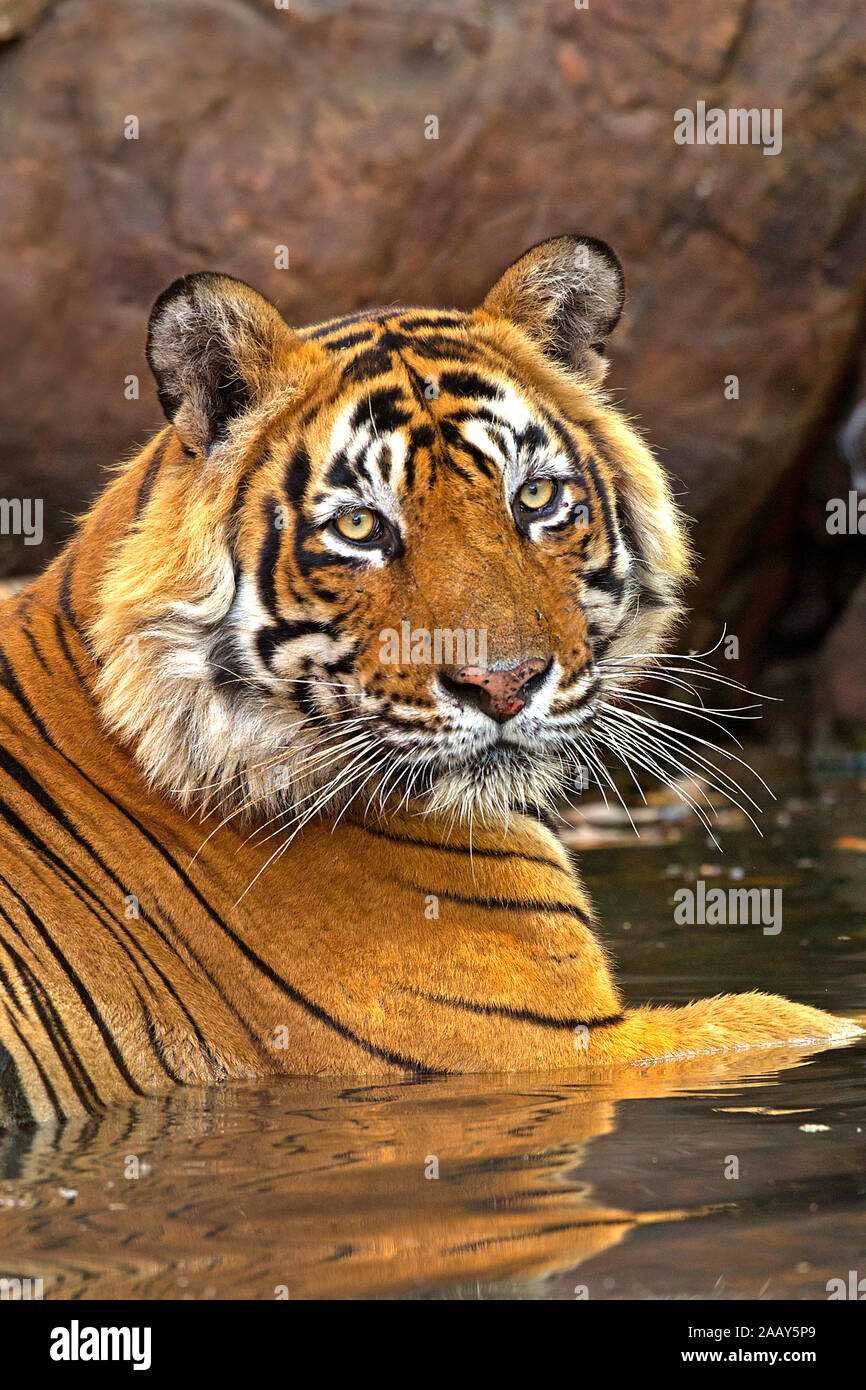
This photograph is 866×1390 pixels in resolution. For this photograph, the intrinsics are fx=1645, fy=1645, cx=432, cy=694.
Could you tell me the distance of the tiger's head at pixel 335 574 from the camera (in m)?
3.20

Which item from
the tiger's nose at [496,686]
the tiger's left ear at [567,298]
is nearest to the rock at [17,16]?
the tiger's left ear at [567,298]

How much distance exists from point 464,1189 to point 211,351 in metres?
1.74

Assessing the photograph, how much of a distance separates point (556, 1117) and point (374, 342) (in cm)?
166

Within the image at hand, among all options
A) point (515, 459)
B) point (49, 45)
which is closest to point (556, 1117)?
point (515, 459)

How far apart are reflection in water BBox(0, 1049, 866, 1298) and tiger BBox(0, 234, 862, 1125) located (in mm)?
150

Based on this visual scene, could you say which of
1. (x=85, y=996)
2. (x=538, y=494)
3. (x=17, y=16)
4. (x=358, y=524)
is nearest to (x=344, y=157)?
(x=17, y=16)

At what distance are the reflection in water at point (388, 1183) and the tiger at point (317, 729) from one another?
0.49 ft

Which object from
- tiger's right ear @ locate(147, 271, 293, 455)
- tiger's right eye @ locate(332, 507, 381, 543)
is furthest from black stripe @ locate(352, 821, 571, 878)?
tiger's right ear @ locate(147, 271, 293, 455)

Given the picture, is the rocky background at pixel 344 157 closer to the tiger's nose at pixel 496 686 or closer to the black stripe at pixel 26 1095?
the tiger's nose at pixel 496 686

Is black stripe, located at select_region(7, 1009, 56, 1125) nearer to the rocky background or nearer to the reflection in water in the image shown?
the reflection in water

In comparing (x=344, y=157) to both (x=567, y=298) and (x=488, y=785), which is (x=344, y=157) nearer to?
(x=567, y=298)

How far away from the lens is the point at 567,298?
376cm

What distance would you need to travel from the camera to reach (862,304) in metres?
8.42
